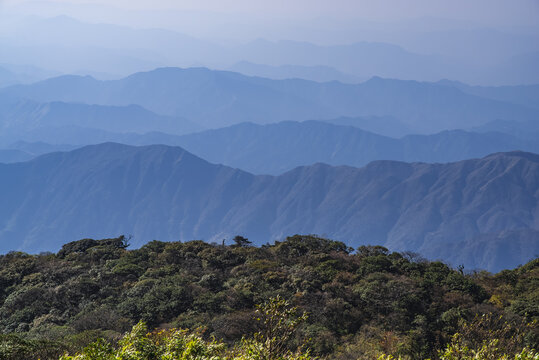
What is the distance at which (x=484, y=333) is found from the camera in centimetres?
1948

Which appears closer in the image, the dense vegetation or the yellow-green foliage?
the yellow-green foliage

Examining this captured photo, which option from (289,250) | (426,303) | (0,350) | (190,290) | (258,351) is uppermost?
(289,250)

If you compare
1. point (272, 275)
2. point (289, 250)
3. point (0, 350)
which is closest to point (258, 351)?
point (0, 350)

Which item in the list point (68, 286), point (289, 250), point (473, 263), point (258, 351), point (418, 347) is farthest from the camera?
point (473, 263)

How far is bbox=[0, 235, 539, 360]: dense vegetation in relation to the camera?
2483 cm

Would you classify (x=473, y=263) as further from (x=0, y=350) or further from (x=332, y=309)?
(x=0, y=350)

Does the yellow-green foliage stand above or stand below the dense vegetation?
below

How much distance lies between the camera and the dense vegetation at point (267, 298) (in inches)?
977

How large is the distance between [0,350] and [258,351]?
7.72 metres

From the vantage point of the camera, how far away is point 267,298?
29156 mm

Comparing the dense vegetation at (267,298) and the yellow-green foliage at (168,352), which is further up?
the dense vegetation at (267,298)

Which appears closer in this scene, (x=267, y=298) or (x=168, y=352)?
(x=168, y=352)

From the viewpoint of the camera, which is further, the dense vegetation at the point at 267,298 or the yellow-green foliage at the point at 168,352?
the dense vegetation at the point at 267,298

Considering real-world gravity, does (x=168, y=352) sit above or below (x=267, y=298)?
below
